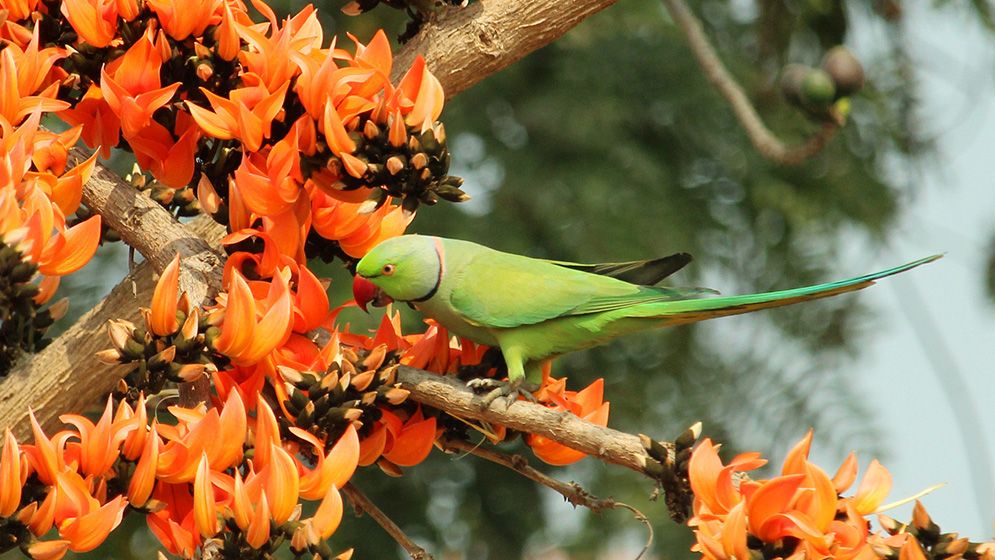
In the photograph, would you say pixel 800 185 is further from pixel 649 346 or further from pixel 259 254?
pixel 259 254

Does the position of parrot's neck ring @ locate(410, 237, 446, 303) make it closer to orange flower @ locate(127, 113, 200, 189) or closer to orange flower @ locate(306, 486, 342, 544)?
orange flower @ locate(127, 113, 200, 189)

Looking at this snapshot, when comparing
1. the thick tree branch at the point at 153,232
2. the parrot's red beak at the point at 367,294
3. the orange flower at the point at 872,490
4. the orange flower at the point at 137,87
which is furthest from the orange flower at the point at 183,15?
the orange flower at the point at 872,490

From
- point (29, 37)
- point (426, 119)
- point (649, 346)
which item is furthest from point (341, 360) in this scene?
point (649, 346)

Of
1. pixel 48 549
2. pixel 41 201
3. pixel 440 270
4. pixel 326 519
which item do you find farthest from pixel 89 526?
pixel 440 270

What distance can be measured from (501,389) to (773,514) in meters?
0.43

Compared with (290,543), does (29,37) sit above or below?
above

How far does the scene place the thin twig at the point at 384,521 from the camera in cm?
159

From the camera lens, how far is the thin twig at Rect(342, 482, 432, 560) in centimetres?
159

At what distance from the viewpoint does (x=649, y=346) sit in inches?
149

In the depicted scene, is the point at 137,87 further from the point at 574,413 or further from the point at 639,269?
the point at 639,269

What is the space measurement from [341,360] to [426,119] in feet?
1.19

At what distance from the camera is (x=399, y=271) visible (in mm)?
1949

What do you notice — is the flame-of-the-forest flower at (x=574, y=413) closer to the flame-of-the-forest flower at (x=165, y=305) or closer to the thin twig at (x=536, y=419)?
the thin twig at (x=536, y=419)

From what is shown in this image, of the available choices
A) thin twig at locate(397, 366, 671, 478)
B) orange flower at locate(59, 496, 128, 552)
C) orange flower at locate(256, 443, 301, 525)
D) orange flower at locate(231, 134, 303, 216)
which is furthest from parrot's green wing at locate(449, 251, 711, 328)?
orange flower at locate(59, 496, 128, 552)
